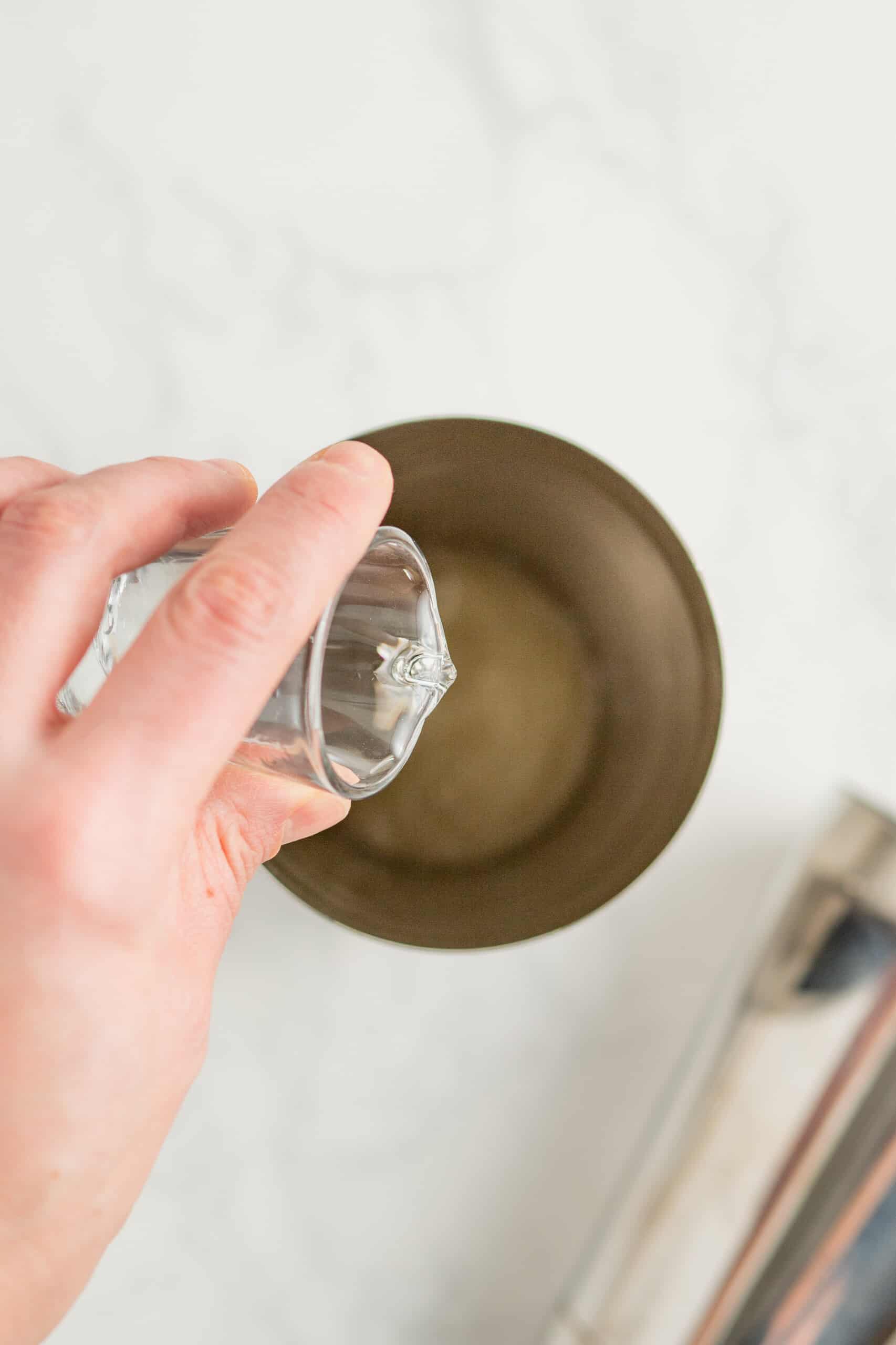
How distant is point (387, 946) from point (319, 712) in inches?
11.0

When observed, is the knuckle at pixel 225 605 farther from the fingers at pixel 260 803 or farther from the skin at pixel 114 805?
the fingers at pixel 260 803

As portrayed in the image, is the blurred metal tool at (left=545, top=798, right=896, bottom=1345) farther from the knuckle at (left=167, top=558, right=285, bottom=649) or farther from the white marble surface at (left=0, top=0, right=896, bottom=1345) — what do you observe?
the knuckle at (left=167, top=558, right=285, bottom=649)

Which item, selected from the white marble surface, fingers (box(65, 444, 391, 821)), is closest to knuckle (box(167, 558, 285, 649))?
fingers (box(65, 444, 391, 821))

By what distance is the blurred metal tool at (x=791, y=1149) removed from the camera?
465 mm

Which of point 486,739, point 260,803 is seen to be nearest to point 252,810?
point 260,803

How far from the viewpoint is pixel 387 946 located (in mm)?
539

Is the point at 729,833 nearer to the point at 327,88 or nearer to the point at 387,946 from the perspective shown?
the point at 387,946

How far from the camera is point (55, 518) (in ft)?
0.97

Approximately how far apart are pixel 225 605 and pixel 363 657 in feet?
0.43

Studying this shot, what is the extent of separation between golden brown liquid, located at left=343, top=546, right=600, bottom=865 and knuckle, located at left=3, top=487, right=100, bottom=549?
15 centimetres

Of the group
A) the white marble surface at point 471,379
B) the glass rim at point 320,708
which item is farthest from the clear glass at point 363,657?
the white marble surface at point 471,379

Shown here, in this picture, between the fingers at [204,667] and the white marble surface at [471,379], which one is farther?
the white marble surface at [471,379]

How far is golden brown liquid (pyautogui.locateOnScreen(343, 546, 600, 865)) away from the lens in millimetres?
422

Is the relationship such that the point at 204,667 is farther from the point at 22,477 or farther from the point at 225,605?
the point at 22,477
